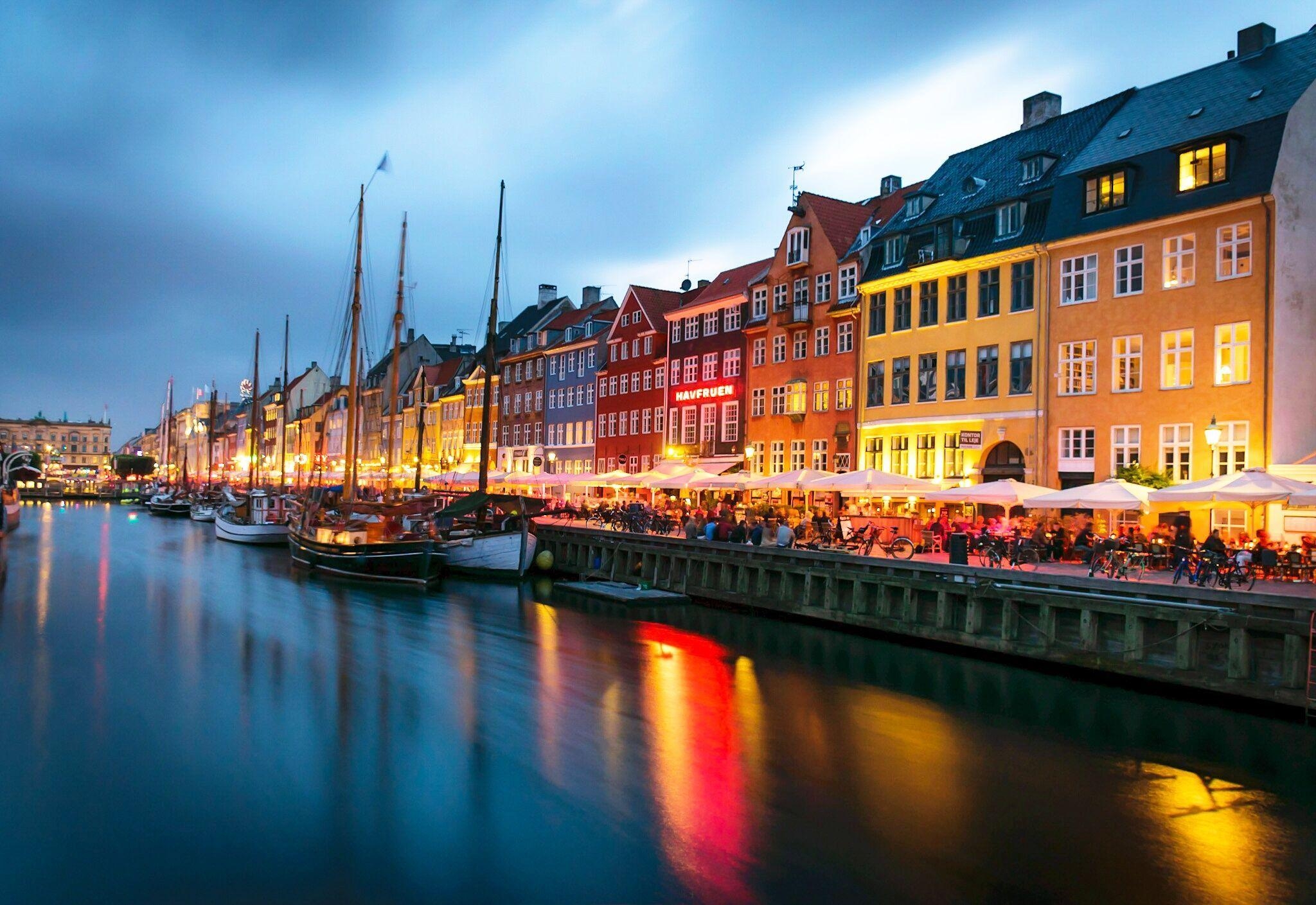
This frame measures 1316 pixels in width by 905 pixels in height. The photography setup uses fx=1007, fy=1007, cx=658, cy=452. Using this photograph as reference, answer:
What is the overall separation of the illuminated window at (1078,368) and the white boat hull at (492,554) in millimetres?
19999

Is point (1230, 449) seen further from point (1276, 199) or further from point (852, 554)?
point (852, 554)

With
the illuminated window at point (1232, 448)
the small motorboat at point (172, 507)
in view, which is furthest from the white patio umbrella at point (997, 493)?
the small motorboat at point (172, 507)

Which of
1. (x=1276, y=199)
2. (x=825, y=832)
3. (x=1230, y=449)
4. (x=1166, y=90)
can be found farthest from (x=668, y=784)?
(x=1166, y=90)

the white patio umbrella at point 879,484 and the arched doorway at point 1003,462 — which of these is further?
the arched doorway at point 1003,462

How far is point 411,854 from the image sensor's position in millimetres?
10555

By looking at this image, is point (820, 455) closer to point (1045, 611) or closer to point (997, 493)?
point (997, 493)

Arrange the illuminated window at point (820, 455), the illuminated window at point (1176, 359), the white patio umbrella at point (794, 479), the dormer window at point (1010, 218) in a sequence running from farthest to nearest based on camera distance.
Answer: the illuminated window at point (820, 455)
the dormer window at point (1010, 218)
the white patio umbrella at point (794, 479)
the illuminated window at point (1176, 359)

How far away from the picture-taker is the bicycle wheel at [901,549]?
92.4 ft

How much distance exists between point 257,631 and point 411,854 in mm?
16328

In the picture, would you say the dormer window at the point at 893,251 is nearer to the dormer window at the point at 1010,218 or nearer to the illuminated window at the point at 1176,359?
the dormer window at the point at 1010,218

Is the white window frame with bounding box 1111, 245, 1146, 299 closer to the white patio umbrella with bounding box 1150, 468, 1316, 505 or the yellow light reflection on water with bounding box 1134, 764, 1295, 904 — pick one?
the white patio umbrella with bounding box 1150, 468, 1316, 505

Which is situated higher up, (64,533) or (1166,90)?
(1166,90)

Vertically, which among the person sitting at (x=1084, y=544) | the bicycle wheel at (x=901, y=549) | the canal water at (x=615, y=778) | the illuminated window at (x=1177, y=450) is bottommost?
the canal water at (x=615, y=778)

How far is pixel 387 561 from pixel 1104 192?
27.2 metres
